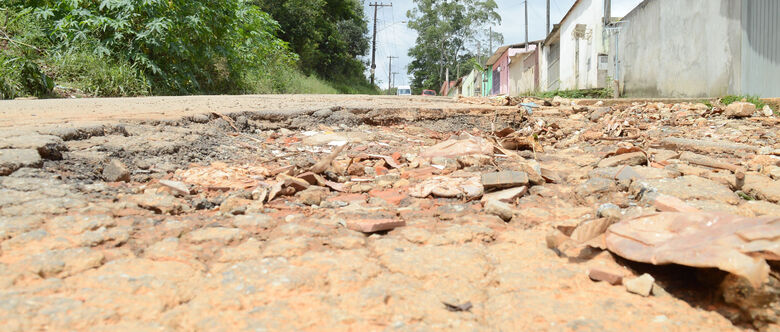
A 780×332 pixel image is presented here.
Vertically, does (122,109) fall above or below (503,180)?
above

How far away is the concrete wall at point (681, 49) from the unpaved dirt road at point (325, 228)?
306cm

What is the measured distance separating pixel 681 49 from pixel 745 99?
2.42 m

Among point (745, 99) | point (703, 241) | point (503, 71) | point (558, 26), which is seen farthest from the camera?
point (503, 71)

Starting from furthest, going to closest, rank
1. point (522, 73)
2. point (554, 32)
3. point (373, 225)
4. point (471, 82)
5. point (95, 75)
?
point (471, 82), point (522, 73), point (554, 32), point (95, 75), point (373, 225)

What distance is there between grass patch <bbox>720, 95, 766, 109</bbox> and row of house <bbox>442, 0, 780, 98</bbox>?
0.12 metres

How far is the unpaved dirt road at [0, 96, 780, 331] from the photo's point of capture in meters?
1.13

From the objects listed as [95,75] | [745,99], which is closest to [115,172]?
[95,75]

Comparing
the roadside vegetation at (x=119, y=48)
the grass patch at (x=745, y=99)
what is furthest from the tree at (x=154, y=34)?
the grass patch at (x=745, y=99)

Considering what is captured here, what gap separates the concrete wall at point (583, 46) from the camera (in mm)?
13836

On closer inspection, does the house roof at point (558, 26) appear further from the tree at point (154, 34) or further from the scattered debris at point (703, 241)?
the scattered debris at point (703, 241)

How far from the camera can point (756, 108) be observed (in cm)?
477

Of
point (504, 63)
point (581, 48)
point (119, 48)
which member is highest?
point (504, 63)

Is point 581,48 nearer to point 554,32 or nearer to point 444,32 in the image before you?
point 554,32

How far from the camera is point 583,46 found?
15062mm
